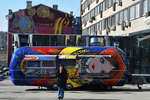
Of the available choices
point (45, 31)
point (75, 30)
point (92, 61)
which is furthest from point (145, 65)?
point (75, 30)

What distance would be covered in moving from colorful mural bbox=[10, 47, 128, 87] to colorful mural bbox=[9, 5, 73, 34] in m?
34.0

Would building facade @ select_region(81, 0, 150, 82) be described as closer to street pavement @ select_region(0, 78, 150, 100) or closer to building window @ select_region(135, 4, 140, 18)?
building window @ select_region(135, 4, 140, 18)

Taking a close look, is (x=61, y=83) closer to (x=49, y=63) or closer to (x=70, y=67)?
(x=70, y=67)

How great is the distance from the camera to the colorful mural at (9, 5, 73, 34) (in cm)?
5056

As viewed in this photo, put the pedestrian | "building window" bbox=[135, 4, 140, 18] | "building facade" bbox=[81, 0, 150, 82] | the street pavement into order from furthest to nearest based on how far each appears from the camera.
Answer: "building window" bbox=[135, 4, 140, 18], "building facade" bbox=[81, 0, 150, 82], the street pavement, the pedestrian

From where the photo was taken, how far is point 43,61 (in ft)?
54.7

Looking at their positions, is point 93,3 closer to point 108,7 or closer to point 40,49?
point 108,7

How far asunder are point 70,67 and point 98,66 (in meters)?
1.56

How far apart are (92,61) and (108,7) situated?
24.0m

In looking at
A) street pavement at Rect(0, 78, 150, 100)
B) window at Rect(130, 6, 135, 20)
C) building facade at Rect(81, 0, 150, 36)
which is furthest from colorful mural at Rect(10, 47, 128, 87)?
window at Rect(130, 6, 135, 20)

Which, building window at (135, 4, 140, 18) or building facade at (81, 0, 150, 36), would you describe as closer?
building facade at (81, 0, 150, 36)

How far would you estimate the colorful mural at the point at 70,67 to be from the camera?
16.6 m

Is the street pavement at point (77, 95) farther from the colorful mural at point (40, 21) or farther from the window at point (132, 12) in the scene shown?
the colorful mural at point (40, 21)

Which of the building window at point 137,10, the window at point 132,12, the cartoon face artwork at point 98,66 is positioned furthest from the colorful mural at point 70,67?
the window at point 132,12
